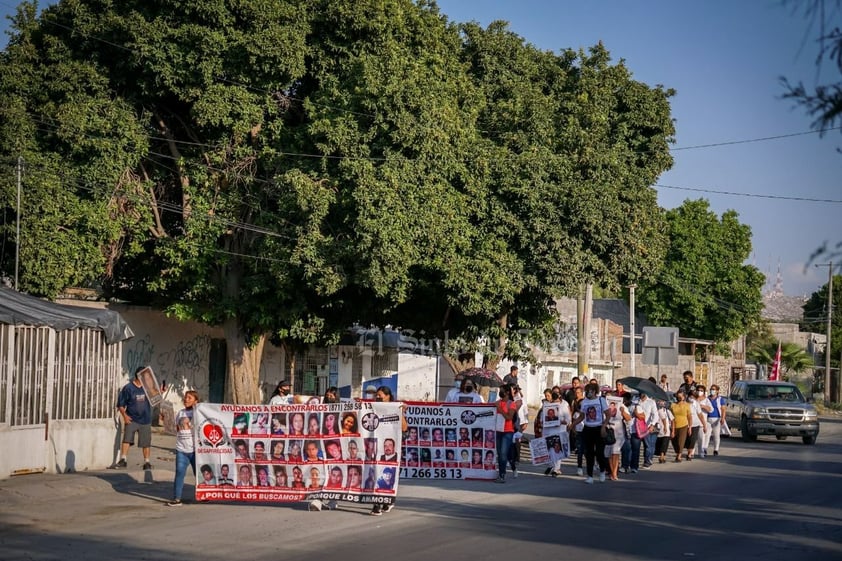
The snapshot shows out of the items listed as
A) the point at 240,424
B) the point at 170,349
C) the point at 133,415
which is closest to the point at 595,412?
the point at 240,424

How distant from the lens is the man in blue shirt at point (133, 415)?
1912 centimetres

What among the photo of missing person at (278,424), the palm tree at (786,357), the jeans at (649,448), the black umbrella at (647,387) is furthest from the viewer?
the palm tree at (786,357)

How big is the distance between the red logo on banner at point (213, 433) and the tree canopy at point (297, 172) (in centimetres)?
879

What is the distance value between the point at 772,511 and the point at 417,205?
11386 millimetres

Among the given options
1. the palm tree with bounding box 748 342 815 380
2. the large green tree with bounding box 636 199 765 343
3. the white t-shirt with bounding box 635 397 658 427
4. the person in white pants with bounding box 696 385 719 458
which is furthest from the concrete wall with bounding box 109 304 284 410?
the palm tree with bounding box 748 342 815 380

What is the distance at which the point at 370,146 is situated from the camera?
79.8 ft

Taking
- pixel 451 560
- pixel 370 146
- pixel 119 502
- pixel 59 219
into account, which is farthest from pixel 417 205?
pixel 451 560

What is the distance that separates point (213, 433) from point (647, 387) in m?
14.8

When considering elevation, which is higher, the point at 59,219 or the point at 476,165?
the point at 476,165

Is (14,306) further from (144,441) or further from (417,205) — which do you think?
(417,205)

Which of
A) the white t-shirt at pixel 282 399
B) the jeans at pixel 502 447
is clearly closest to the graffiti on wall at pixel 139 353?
the white t-shirt at pixel 282 399

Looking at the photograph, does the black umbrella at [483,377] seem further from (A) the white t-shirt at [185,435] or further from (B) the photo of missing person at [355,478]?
(A) the white t-shirt at [185,435]

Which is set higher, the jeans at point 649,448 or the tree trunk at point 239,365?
the tree trunk at point 239,365

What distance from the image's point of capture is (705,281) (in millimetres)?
65312
